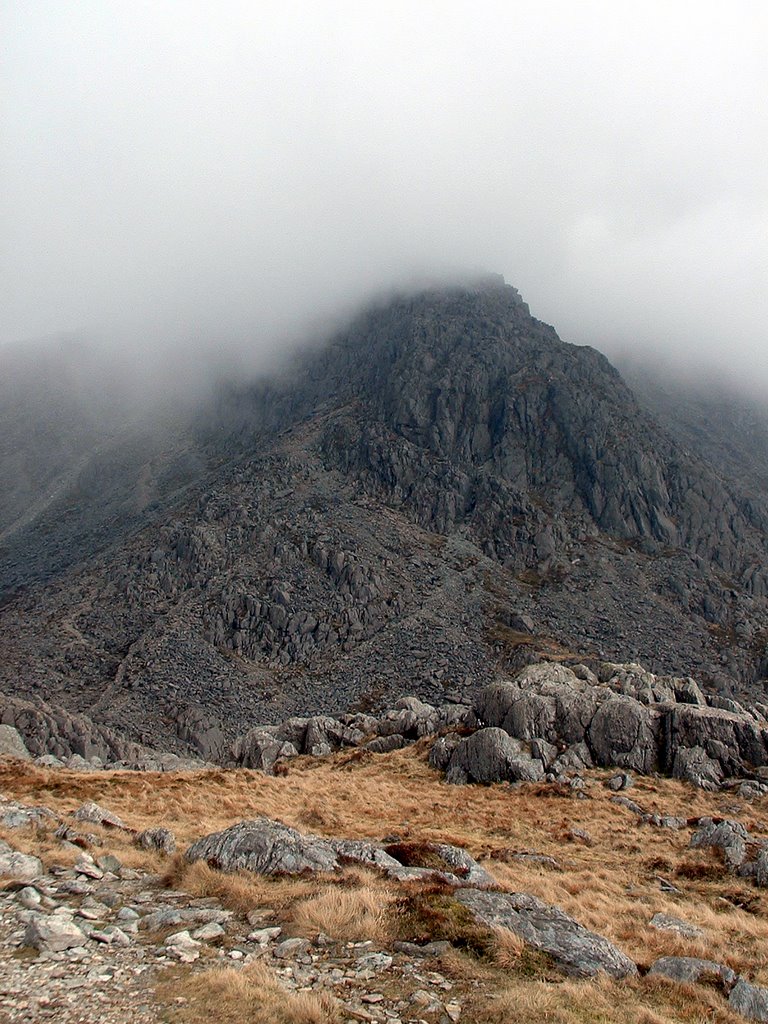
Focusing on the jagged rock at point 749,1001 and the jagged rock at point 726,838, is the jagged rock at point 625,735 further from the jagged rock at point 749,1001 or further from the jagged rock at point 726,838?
the jagged rock at point 749,1001

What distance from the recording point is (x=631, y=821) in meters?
33.5

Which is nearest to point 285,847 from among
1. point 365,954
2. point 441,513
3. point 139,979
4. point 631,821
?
point 365,954

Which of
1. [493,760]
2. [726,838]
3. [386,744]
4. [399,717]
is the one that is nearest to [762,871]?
[726,838]

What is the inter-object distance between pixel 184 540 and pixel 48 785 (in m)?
113


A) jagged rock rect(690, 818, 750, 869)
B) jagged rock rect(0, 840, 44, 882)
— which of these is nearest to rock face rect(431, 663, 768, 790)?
jagged rock rect(690, 818, 750, 869)

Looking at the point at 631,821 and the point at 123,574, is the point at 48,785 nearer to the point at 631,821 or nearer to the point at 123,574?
the point at 631,821

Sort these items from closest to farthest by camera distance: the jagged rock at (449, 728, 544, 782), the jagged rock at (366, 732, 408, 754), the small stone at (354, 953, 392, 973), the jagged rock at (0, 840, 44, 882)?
the small stone at (354, 953, 392, 973) < the jagged rock at (0, 840, 44, 882) < the jagged rock at (449, 728, 544, 782) < the jagged rock at (366, 732, 408, 754)

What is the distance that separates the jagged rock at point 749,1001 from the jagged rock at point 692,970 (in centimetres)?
60

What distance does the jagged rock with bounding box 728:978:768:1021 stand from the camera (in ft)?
34.7

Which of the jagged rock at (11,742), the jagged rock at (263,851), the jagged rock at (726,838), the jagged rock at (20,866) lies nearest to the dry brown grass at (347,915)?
the jagged rock at (263,851)

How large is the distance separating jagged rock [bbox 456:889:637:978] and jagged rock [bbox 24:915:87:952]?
757cm

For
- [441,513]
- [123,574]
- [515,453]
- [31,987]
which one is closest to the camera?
[31,987]

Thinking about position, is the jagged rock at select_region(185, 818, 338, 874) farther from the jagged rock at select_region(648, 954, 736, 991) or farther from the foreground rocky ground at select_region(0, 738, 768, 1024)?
the jagged rock at select_region(648, 954, 736, 991)

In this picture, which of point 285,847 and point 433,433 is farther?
point 433,433
